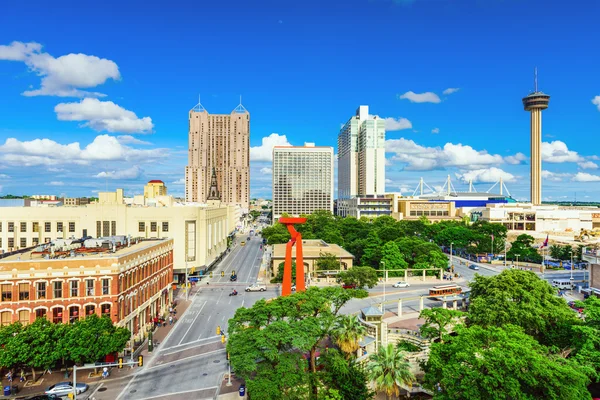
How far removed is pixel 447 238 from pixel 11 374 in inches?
4514

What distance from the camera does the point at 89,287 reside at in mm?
45156

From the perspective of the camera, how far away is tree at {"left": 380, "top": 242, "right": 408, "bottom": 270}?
91562 mm

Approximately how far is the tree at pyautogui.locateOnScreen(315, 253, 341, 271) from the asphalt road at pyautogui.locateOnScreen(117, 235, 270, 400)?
11984 millimetres

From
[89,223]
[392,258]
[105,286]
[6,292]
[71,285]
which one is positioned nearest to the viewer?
[6,292]

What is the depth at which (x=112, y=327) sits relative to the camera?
1713 inches

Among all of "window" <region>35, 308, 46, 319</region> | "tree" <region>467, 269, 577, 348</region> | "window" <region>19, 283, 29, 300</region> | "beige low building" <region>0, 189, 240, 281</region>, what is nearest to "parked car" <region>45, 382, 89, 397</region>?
"window" <region>35, 308, 46, 319</region>

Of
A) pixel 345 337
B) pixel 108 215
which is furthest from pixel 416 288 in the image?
pixel 108 215

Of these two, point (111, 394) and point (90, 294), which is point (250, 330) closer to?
point (111, 394)

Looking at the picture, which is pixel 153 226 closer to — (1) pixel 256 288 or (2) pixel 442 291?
(1) pixel 256 288

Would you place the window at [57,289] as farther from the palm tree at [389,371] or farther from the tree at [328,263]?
the tree at [328,263]

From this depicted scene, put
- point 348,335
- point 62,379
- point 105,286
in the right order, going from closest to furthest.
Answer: point 348,335 → point 62,379 → point 105,286

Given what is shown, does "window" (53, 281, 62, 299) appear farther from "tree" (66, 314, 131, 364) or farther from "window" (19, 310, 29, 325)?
"tree" (66, 314, 131, 364)

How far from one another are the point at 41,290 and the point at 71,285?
2.71 metres

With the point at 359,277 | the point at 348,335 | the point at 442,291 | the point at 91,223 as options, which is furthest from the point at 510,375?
the point at 91,223
